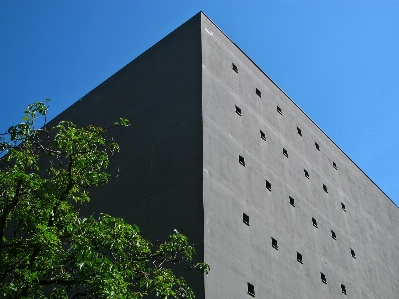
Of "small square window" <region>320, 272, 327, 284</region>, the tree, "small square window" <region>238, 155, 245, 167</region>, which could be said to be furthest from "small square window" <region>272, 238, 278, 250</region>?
the tree

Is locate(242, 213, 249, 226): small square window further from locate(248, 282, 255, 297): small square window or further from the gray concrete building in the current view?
locate(248, 282, 255, 297): small square window

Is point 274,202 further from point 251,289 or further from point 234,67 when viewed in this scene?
point 234,67

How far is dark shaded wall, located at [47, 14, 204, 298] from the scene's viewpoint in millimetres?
17516

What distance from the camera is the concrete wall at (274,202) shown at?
17.4 m

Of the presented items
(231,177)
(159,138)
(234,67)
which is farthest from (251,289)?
(234,67)

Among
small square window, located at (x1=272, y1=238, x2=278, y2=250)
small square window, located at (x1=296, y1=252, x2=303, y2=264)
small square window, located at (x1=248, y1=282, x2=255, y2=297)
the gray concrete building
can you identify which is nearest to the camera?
small square window, located at (x1=248, y1=282, x2=255, y2=297)

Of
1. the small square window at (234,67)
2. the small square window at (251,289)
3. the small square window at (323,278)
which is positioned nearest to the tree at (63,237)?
the small square window at (251,289)

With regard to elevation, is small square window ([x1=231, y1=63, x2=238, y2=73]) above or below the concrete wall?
above

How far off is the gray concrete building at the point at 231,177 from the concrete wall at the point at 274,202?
0.06m

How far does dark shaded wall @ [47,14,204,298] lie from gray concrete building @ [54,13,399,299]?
0.04m

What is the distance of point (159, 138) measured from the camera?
2012 centimetres

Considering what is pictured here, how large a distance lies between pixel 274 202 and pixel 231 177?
8.05ft

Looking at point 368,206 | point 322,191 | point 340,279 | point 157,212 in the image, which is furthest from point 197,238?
point 368,206

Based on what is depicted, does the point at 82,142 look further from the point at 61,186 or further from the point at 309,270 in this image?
the point at 309,270
